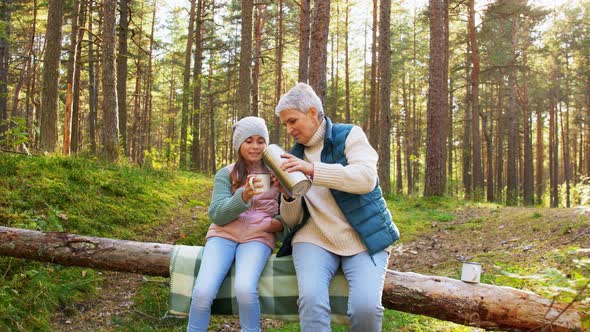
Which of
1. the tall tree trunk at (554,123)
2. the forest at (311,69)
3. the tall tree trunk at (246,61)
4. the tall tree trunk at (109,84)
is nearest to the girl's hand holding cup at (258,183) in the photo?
the forest at (311,69)

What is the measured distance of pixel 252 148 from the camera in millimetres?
3477

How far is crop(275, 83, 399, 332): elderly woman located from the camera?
2762mm

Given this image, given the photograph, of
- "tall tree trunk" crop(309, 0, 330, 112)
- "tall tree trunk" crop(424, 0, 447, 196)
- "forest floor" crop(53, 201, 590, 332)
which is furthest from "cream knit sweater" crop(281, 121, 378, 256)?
"tall tree trunk" crop(424, 0, 447, 196)

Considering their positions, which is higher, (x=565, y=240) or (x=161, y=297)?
(x=565, y=240)

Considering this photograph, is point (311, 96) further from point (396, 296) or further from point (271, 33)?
point (271, 33)

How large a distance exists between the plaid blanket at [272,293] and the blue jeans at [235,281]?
0.38 ft

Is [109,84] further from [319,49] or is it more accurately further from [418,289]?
[418,289]

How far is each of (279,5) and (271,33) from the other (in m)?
1.51

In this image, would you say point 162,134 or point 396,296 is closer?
point 396,296

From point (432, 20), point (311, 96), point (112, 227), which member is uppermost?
point (432, 20)

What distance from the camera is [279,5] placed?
22344 millimetres

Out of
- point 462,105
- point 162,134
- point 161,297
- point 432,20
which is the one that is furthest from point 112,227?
point 162,134

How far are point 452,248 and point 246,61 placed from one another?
5602mm

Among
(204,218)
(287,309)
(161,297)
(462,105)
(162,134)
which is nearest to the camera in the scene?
(287,309)
